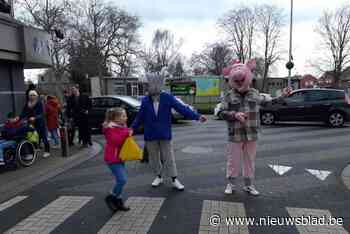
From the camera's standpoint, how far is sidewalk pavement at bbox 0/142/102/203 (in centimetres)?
502

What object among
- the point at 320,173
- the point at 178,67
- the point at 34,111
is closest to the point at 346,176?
the point at 320,173

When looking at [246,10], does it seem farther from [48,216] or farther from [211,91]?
[48,216]

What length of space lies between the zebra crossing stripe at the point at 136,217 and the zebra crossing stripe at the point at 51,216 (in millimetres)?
644

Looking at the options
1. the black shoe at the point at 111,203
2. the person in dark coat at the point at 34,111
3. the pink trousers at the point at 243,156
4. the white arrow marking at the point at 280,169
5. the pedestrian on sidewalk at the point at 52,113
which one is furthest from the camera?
the pedestrian on sidewalk at the point at 52,113

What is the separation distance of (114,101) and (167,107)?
8022mm

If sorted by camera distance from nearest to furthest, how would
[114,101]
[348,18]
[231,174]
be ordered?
[231,174]
[114,101]
[348,18]

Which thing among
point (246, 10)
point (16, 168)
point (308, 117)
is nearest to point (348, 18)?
point (246, 10)

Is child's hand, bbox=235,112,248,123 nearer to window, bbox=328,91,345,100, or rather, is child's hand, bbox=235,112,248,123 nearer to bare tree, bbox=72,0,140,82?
window, bbox=328,91,345,100

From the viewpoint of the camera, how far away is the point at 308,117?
12305 mm

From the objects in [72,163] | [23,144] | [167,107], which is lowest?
[72,163]

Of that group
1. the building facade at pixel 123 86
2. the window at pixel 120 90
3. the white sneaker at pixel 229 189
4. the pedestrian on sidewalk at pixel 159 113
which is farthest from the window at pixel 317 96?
the window at pixel 120 90

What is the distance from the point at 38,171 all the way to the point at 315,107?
35.4 ft

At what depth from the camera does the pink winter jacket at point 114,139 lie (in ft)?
12.2

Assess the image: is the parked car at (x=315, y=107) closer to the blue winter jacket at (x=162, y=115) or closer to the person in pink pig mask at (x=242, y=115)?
the person in pink pig mask at (x=242, y=115)
